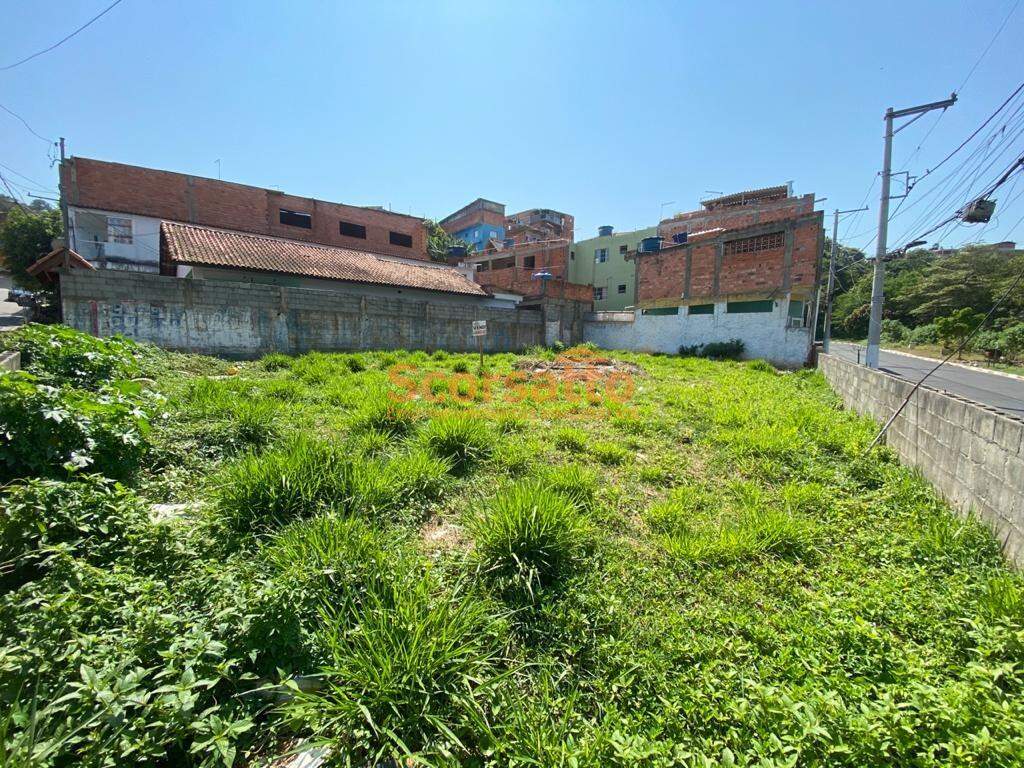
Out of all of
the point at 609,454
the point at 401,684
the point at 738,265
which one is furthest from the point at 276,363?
the point at 738,265

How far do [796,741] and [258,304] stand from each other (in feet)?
45.4

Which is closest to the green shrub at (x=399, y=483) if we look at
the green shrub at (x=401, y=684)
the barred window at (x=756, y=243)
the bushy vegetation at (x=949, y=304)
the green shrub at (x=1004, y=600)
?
the green shrub at (x=401, y=684)

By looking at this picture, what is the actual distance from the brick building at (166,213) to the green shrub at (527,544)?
24623mm

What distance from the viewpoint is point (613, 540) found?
3160 mm

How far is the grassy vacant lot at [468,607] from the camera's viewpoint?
64.1 inches

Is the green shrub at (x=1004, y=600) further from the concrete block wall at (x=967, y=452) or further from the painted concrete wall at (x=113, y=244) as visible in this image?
the painted concrete wall at (x=113, y=244)

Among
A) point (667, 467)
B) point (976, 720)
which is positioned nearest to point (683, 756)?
point (976, 720)

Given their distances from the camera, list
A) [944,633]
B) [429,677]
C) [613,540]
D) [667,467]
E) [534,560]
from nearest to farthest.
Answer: [429,677]
[944,633]
[534,560]
[613,540]
[667,467]

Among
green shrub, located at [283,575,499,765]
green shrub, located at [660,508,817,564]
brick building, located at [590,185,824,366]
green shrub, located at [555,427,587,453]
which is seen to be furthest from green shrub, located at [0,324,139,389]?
brick building, located at [590,185,824,366]

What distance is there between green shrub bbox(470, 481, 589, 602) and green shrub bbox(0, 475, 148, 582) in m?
2.09

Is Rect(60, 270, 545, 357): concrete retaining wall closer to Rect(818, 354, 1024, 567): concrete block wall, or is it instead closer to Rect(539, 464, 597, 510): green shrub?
Rect(539, 464, 597, 510): green shrub

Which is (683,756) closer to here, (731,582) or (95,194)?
(731,582)

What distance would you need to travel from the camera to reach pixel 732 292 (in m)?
17.7

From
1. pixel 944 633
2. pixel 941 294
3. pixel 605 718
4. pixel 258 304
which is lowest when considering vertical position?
pixel 605 718
